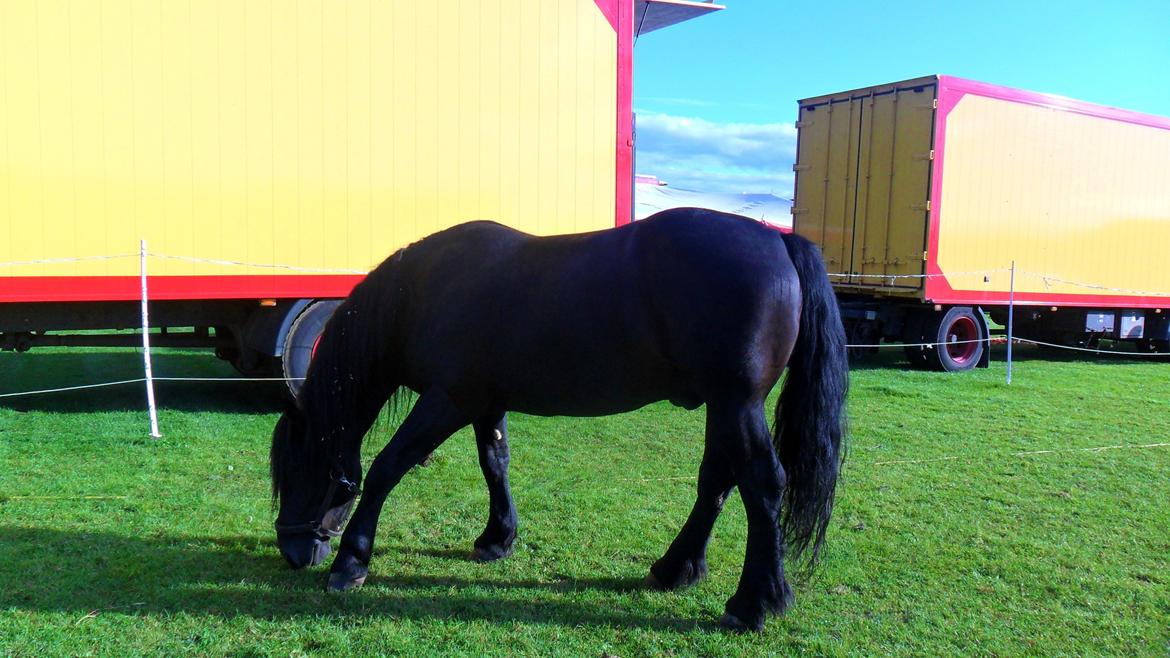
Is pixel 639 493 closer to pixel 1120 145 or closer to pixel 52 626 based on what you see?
pixel 52 626

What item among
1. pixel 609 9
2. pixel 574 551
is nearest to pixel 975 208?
pixel 609 9

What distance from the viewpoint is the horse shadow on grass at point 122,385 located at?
22.1 feet

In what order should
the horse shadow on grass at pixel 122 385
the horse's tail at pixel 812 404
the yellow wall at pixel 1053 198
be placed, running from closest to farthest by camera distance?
1. the horse's tail at pixel 812 404
2. the horse shadow on grass at pixel 122 385
3. the yellow wall at pixel 1053 198

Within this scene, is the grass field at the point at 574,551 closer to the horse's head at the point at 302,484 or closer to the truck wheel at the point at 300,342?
the horse's head at the point at 302,484

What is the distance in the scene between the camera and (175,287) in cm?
579

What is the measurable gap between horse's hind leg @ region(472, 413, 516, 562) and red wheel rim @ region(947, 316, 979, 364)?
844cm

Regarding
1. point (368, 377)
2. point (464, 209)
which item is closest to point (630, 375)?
point (368, 377)

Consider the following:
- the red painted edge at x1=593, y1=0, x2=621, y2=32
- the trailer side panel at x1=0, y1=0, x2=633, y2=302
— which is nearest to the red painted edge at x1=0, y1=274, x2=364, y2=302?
the trailer side panel at x1=0, y1=0, x2=633, y2=302

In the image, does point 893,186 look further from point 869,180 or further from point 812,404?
point 812,404

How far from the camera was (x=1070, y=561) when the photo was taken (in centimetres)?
346

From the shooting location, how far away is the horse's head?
325cm

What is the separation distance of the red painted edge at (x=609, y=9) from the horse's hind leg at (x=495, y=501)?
13.6ft

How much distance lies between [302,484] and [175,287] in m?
3.22

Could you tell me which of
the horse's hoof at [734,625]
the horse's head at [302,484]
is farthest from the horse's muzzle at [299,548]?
the horse's hoof at [734,625]
